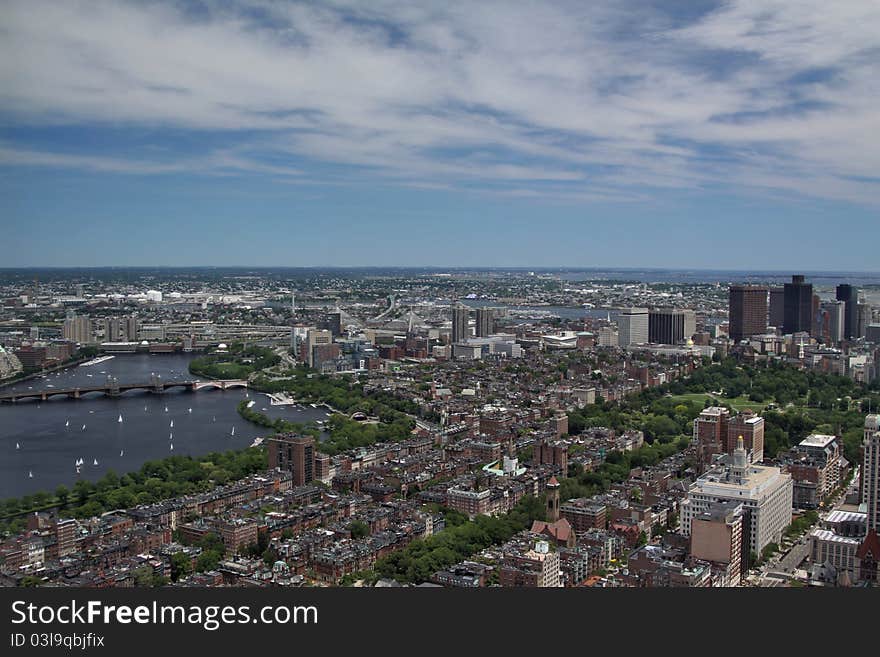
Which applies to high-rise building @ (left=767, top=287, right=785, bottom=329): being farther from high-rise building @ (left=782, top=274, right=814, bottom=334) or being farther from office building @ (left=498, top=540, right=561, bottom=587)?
office building @ (left=498, top=540, right=561, bottom=587)

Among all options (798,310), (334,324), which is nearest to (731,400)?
(798,310)

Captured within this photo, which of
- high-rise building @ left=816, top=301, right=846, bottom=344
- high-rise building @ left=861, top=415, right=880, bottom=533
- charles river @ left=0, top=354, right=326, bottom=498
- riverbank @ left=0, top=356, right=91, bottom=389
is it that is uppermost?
high-rise building @ left=816, top=301, right=846, bottom=344

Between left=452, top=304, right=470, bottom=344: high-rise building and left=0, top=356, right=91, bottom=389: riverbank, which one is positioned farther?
left=452, top=304, right=470, bottom=344: high-rise building

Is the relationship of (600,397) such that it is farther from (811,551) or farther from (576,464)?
(811,551)

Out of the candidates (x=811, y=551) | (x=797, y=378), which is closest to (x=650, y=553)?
(x=811, y=551)

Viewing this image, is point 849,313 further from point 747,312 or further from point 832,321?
point 747,312

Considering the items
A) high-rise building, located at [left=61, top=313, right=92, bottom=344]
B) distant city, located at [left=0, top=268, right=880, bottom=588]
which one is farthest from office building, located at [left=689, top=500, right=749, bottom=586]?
high-rise building, located at [left=61, top=313, right=92, bottom=344]

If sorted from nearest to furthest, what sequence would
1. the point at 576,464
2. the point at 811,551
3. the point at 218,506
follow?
1. the point at 811,551
2. the point at 218,506
3. the point at 576,464
